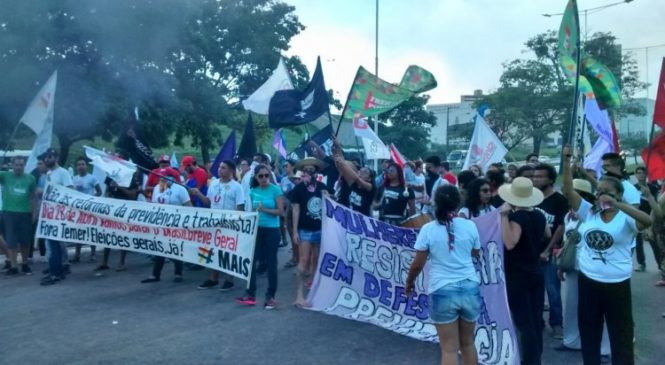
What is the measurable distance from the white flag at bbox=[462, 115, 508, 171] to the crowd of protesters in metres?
1.86

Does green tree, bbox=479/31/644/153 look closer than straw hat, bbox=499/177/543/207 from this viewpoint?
No

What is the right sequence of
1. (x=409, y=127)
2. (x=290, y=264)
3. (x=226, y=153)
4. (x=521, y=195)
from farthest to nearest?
1. (x=409, y=127)
2. (x=226, y=153)
3. (x=290, y=264)
4. (x=521, y=195)

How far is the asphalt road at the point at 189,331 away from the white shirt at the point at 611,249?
1.20m

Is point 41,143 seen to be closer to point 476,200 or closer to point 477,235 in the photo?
point 476,200

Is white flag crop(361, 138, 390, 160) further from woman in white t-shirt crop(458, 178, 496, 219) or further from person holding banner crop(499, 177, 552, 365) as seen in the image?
person holding banner crop(499, 177, 552, 365)

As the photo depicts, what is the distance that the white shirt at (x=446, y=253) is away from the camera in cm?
465

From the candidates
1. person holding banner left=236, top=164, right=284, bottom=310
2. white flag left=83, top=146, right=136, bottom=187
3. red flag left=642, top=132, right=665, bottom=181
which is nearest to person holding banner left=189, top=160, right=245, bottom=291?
person holding banner left=236, top=164, right=284, bottom=310

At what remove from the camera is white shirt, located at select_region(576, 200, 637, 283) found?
4938 mm

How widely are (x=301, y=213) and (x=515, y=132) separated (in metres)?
36.7

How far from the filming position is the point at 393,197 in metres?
8.62

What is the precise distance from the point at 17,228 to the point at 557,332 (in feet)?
25.0

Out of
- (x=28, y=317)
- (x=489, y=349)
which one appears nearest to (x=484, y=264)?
(x=489, y=349)

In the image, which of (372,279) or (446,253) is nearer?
(446,253)

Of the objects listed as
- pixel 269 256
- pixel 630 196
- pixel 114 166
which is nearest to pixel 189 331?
pixel 269 256
